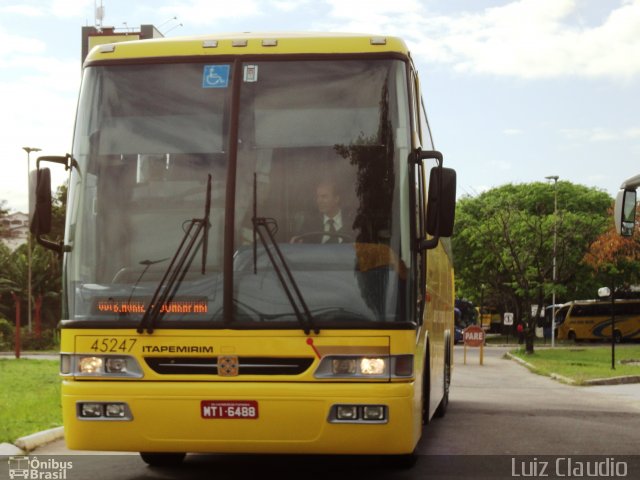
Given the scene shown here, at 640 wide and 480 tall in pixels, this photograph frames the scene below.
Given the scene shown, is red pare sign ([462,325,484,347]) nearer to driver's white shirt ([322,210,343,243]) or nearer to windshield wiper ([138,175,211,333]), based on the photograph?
driver's white shirt ([322,210,343,243])

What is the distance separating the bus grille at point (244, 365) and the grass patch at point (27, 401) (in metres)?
3.83

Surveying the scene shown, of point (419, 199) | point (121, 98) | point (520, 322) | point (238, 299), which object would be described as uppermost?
point (121, 98)

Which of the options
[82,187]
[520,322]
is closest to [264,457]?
[82,187]

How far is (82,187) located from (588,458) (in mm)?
5448

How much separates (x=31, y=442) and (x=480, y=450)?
4.47 meters

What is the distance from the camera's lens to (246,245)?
777 centimetres

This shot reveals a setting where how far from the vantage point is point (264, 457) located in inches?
410

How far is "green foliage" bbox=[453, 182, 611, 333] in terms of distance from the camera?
49.8 m

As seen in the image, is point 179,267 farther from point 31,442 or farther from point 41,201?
point 31,442

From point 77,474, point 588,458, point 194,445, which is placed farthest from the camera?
point 588,458

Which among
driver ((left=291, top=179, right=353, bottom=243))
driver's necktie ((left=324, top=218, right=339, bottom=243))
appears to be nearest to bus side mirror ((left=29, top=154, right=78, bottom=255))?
driver ((left=291, top=179, right=353, bottom=243))

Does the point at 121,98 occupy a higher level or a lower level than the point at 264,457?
higher

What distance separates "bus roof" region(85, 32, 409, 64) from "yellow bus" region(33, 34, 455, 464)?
0.06 ft

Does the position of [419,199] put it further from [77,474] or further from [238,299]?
[77,474]
